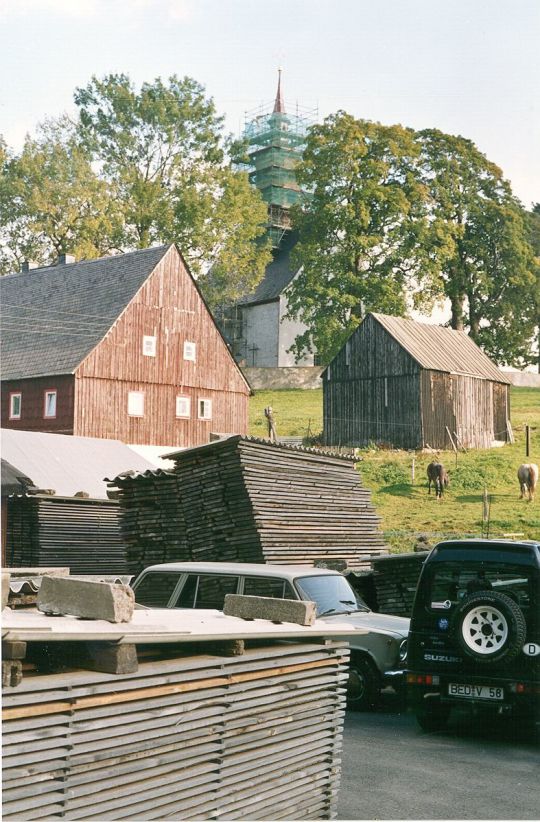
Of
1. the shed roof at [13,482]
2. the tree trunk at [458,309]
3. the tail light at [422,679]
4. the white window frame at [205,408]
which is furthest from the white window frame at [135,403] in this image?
the tail light at [422,679]

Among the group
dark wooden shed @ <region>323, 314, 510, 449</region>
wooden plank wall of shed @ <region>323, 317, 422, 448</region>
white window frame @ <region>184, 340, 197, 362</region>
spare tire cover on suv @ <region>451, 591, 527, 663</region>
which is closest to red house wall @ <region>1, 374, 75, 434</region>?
white window frame @ <region>184, 340, 197, 362</region>

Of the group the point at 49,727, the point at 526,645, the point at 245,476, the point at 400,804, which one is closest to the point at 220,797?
the point at 49,727

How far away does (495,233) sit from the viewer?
5984 centimetres

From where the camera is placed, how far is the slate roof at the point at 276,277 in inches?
2948

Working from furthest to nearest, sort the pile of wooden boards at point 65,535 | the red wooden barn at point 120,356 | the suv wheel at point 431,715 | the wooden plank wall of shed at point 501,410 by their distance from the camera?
the wooden plank wall of shed at point 501,410 → the red wooden barn at point 120,356 → the pile of wooden boards at point 65,535 → the suv wheel at point 431,715

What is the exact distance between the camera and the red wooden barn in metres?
43.2

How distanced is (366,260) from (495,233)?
7.74m

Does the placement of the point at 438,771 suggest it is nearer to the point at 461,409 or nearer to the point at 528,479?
the point at 528,479

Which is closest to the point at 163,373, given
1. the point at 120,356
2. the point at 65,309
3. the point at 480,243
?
the point at 120,356

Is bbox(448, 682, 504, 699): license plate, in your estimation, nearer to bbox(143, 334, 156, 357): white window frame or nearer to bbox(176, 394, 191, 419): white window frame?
bbox(143, 334, 156, 357): white window frame

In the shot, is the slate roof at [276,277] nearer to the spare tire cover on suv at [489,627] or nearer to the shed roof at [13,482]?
the shed roof at [13,482]

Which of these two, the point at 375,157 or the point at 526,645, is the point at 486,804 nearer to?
the point at 526,645

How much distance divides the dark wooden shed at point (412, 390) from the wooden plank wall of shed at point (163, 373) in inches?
215

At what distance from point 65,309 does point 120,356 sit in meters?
4.00
